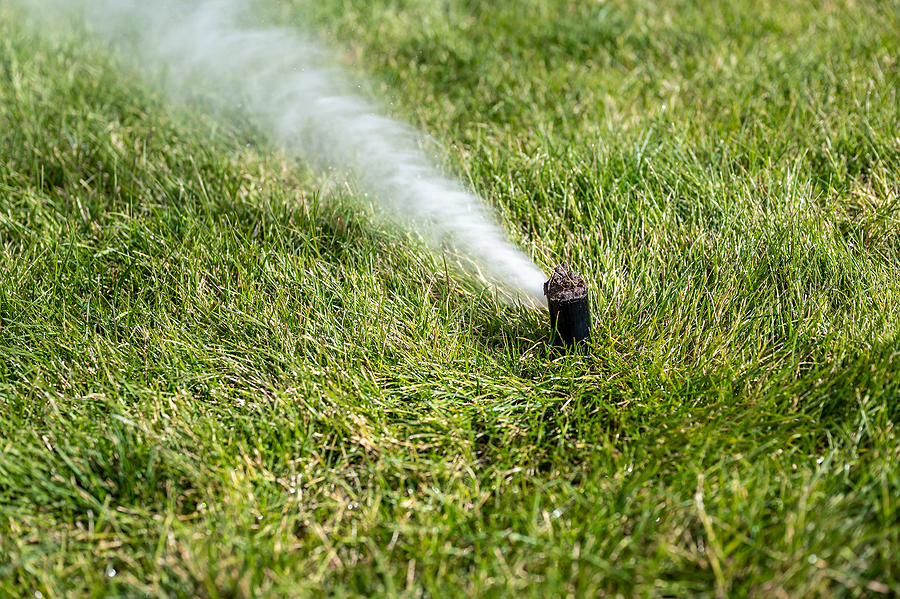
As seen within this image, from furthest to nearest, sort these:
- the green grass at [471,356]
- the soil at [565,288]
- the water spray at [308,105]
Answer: the water spray at [308,105] < the soil at [565,288] < the green grass at [471,356]

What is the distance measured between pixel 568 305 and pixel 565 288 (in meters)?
0.05

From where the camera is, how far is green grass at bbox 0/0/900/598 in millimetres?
1593

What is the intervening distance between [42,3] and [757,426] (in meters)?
4.68

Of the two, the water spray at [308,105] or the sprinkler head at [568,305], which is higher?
the water spray at [308,105]

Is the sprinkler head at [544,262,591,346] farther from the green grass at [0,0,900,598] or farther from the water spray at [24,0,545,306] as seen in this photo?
the water spray at [24,0,545,306]

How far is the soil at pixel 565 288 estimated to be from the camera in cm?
194

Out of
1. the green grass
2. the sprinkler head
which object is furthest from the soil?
the green grass

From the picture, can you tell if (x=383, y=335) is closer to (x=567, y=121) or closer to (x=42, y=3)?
(x=567, y=121)

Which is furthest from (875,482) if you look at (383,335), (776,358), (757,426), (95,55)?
(95,55)

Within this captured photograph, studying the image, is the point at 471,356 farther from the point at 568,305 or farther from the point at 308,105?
the point at 308,105

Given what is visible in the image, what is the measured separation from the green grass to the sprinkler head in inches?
3.3

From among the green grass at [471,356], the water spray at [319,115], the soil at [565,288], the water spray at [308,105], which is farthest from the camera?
the water spray at [308,105]

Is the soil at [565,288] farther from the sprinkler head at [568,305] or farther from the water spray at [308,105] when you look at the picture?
the water spray at [308,105]

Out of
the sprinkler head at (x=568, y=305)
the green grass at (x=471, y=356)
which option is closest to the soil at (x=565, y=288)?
the sprinkler head at (x=568, y=305)
